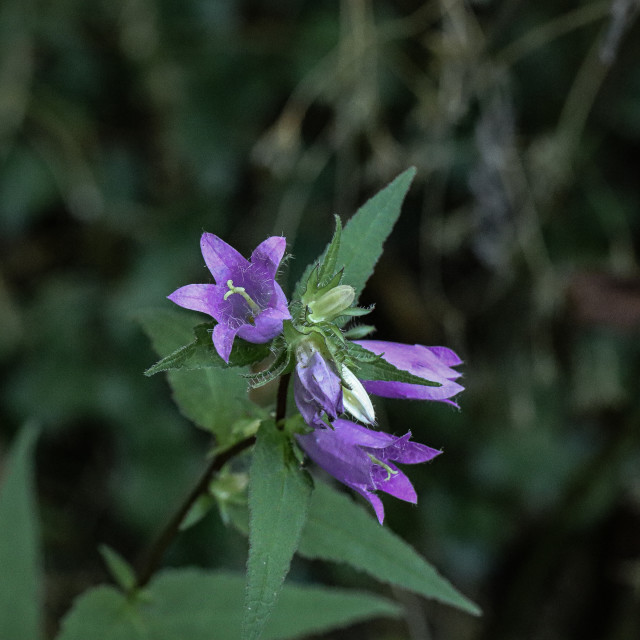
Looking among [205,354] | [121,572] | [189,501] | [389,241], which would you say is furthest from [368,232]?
[389,241]

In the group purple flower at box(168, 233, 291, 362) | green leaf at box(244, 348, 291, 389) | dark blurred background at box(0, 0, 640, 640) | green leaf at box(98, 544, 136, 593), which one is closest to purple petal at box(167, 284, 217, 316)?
purple flower at box(168, 233, 291, 362)

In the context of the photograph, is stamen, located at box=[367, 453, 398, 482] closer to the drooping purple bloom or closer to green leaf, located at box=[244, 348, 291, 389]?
the drooping purple bloom

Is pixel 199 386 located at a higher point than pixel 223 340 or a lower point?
lower

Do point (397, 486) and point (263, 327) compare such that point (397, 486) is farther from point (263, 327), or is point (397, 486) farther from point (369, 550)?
point (263, 327)

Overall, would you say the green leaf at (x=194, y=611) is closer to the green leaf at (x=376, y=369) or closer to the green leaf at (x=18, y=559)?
the green leaf at (x=18, y=559)

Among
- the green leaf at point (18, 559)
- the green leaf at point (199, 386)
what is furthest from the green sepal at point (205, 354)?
the green leaf at point (18, 559)

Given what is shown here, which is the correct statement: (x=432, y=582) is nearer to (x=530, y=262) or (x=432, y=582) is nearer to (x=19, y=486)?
(x=19, y=486)
